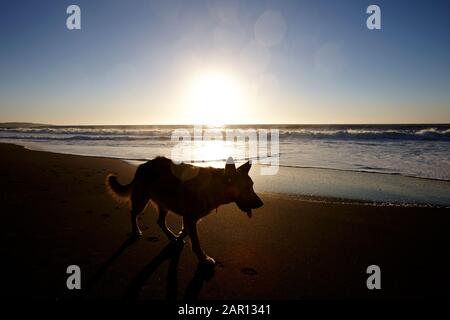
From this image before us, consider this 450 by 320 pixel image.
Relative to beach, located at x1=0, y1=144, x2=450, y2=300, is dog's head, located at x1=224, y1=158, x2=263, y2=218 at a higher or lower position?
higher

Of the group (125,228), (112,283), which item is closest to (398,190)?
(125,228)

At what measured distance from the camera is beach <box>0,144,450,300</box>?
3.90m

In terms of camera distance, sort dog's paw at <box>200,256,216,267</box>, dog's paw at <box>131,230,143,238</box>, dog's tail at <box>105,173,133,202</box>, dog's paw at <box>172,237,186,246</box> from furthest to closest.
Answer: dog's tail at <box>105,173,133,202</box> < dog's paw at <box>131,230,143,238</box> < dog's paw at <box>172,237,186,246</box> < dog's paw at <box>200,256,216,267</box>

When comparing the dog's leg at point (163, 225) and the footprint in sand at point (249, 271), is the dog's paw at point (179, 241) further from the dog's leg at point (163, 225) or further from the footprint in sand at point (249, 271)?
the footprint in sand at point (249, 271)

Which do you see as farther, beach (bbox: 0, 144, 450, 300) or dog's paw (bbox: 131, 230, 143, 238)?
dog's paw (bbox: 131, 230, 143, 238)

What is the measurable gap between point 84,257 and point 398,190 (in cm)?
882

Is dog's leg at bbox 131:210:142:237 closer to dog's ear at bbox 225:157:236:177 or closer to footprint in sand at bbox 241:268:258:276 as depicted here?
dog's ear at bbox 225:157:236:177

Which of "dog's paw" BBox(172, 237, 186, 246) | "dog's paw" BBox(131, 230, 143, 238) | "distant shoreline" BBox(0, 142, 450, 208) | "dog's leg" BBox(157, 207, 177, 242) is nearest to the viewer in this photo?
"dog's paw" BBox(172, 237, 186, 246)

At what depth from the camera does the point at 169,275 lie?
4230 millimetres

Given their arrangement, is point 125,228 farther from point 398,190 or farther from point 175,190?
point 398,190

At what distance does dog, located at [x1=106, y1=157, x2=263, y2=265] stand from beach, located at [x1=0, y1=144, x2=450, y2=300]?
1.54ft

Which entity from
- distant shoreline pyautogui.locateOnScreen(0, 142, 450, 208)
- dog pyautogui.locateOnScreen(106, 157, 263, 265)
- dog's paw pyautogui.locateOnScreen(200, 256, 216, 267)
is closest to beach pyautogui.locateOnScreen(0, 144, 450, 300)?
dog's paw pyautogui.locateOnScreen(200, 256, 216, 267)

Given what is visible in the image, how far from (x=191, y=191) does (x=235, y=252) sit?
1.17m

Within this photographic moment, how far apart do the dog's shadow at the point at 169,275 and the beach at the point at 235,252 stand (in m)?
0.01
